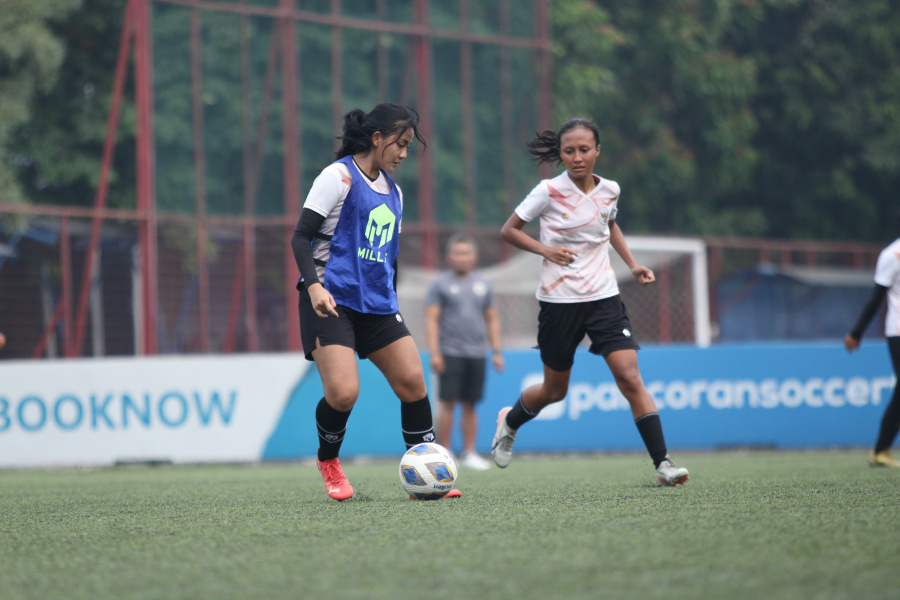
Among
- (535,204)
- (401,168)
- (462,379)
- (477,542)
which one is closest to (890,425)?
(535,204)

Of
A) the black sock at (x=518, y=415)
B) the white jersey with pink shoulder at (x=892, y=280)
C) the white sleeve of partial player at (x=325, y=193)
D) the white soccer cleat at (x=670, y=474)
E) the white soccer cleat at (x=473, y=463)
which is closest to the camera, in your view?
the white sleeve of partial player at (x=325, y=193)

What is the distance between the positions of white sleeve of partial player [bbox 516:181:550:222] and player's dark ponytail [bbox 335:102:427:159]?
37.8 inches

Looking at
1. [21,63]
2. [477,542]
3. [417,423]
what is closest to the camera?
[477,542]

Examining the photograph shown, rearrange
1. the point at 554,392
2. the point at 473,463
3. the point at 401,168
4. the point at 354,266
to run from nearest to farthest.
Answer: the point at 354,266 < the point at 554,392 < the point at 473,463 < the point at 401,168

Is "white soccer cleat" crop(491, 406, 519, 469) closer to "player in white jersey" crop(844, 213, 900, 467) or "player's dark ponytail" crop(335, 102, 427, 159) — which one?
"player's dark ponytail" crop(335, 102, 427, 159)

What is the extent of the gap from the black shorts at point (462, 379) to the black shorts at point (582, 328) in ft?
12.3

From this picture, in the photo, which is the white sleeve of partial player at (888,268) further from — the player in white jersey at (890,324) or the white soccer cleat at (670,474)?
the white soccer cleat at (670,474)

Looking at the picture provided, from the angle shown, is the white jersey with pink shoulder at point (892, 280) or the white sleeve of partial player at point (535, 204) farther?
the white jersey with pink shoulder at point (892, 280)

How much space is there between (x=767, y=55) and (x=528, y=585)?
2741 centimetres

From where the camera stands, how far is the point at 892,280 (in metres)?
7.63

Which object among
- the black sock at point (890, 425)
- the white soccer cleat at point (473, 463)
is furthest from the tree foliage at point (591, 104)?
the black sock at point (890, 425)

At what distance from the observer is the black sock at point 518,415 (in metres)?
6.50

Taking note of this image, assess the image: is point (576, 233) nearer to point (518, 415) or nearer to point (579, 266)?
point (579, 266)

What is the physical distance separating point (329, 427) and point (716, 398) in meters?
7.27
